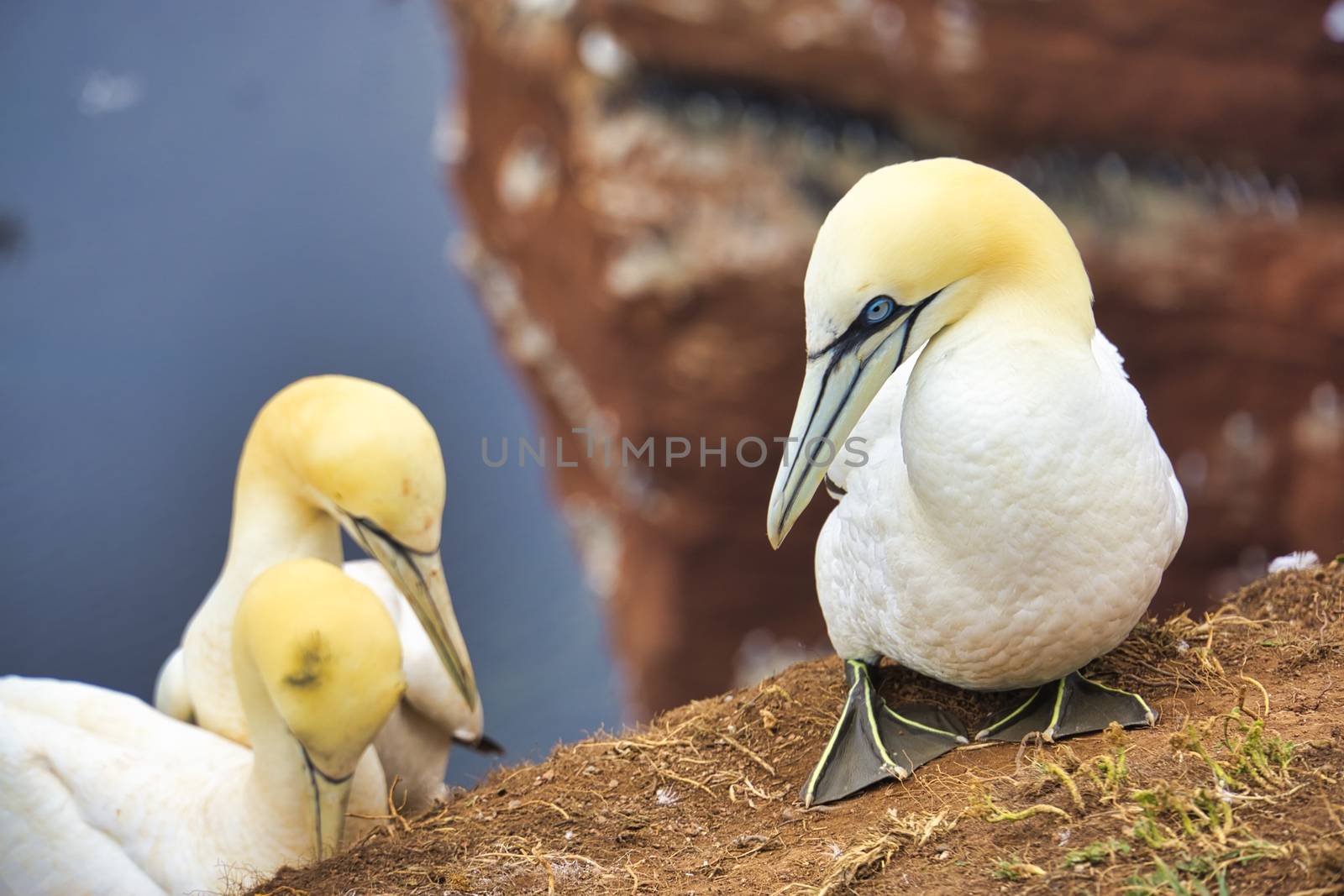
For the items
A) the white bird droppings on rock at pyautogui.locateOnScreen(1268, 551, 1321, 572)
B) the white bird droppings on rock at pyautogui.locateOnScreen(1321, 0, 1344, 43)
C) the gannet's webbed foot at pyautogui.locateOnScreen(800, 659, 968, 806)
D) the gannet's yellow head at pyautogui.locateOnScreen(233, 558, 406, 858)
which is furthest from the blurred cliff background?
the gannet's webbed foot at pyautogui.locateOnScreen(800, 659, 968, 806)

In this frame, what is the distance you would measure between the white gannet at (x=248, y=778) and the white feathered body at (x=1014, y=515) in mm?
1080

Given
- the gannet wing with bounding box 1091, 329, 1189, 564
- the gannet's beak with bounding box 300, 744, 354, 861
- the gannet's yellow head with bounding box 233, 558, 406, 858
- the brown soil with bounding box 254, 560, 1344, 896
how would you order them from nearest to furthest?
the brown soil with bounding box 254, 560, 1344, 896 → the gannet wing with bounding box 1091, 329, 1189, 564 → the gannet's yellow head with bounding box 233, 558, 406, 858 → the gannet's beak with bounding box 300, 744, 354, 861

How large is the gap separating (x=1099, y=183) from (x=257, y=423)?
3.68 metres

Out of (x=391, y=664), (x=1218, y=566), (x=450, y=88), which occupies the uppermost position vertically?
(x=450, y=88)

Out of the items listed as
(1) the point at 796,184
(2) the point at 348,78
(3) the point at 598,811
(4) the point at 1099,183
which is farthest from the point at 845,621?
(2) the point at 348,78

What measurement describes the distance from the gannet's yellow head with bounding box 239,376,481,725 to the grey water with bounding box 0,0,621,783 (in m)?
2.14

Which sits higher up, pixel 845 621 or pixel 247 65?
pixel 247 65

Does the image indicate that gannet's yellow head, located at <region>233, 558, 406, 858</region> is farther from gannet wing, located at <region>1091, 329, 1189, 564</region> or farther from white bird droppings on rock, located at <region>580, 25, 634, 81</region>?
white bird droppings on rock, located at <region>580, 25, 634, 81</region>

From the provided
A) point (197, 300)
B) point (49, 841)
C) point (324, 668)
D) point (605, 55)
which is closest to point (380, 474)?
point (324, 668)

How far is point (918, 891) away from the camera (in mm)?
1830

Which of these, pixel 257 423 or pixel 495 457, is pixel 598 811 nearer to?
pixel 257 423

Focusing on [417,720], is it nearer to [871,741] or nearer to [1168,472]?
[871,741]

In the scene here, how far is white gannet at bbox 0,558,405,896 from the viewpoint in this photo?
2.51m

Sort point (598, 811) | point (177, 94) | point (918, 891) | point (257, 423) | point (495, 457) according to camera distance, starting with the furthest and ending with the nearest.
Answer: point (495, 457), point (177, 94), point (257, 423), point (598, 811), point (918, 891)
